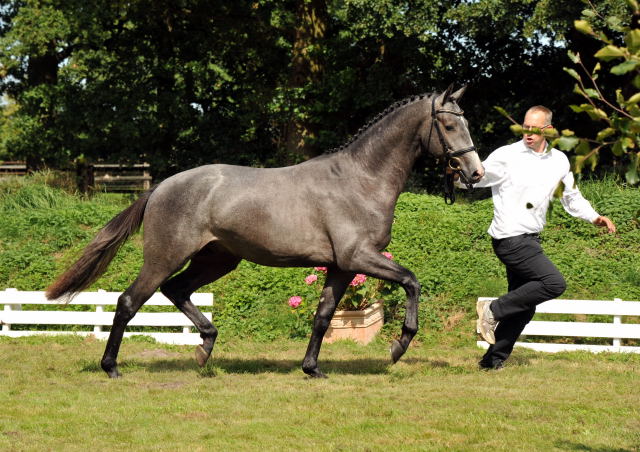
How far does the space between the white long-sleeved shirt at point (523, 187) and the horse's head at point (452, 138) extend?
30cm

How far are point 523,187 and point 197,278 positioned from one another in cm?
318

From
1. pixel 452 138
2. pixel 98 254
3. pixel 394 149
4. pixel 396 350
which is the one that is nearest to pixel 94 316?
pixel 98 254

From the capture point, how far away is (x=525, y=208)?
6.98 meters

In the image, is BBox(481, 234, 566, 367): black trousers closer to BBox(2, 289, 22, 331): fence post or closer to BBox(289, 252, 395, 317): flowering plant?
BBox(289, 252, 395, 317): flowering plant

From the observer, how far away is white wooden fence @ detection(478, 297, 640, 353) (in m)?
9.12

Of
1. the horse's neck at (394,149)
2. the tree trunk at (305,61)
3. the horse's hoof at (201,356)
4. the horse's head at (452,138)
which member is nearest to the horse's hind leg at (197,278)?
the horse's hoof at (201,356)

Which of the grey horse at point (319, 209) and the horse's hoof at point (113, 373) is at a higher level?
the grey horse at point (319, 209)

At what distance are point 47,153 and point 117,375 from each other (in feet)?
→ 56.3

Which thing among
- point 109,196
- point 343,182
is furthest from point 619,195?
point 109,196

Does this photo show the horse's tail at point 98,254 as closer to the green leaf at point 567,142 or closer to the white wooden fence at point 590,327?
the white wooden fence at point 590,327

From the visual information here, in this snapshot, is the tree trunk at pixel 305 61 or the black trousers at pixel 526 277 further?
the tree trunk at pixel 305 61

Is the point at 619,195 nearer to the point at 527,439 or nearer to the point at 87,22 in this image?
the point at 527,439

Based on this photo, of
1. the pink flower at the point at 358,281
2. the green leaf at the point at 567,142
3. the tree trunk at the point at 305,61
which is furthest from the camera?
the tree trunk at the point at 305,61

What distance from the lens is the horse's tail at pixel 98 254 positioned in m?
7.73
